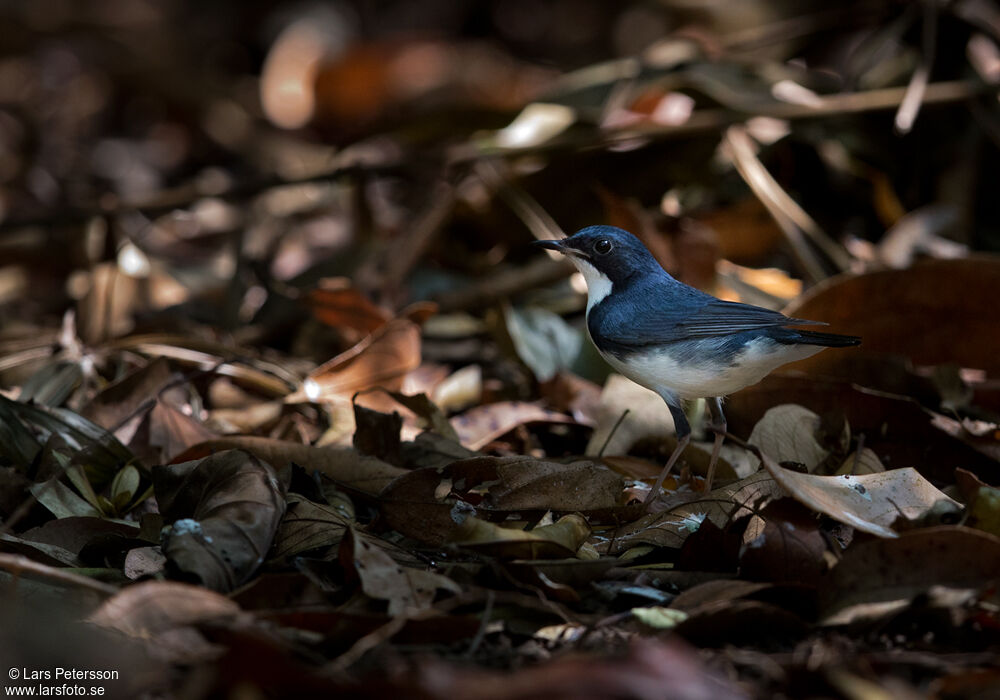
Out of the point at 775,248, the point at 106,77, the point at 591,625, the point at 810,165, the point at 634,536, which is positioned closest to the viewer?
the point at 591,625

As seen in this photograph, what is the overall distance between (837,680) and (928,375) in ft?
8.01

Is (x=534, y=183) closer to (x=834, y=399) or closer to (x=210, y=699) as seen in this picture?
(x=834, y=399)

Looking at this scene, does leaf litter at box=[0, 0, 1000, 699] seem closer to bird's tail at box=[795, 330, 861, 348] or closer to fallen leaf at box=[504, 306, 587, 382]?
fallen leaf at box=[504, 306, 587, 382]

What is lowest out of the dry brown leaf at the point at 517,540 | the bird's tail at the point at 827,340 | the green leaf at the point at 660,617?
the green leaf at the point at 660,617

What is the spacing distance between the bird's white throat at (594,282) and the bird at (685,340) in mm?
60

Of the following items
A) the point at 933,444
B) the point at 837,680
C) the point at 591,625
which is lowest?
the point at 933,444

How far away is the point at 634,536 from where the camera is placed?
3137 mm

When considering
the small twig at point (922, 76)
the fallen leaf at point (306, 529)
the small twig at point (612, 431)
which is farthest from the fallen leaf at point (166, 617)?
the small twig at point (922, 76)

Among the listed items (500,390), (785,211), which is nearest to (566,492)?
(500,390)

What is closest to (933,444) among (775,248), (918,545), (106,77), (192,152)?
(918,545)

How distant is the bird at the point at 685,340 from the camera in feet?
11.9

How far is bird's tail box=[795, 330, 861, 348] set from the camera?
3.42 m

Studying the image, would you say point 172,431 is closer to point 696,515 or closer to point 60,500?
point 60,500

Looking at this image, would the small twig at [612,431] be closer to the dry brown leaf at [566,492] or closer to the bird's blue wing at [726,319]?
the bird's blue wing at [726,319]
